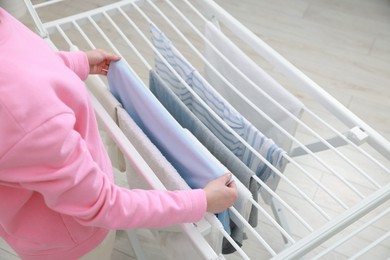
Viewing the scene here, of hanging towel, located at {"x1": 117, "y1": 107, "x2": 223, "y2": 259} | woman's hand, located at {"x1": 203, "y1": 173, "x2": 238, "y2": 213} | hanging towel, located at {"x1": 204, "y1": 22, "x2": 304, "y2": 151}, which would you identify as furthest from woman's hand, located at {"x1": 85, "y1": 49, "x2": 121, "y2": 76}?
woman's hand, located at {"x1": 203, "y1": 173, "x2": 238, "y2": 213}

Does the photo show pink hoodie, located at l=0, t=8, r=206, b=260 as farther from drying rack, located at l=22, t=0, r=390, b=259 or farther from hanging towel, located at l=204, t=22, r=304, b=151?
hanging towel, located at l=204, t=22, r=304, b=151

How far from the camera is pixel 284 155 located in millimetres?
817

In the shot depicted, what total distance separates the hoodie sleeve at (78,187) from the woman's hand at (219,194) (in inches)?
0.6

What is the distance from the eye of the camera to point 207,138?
830mm

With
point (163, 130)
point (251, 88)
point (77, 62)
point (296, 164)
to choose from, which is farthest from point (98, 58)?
point (296, 164)

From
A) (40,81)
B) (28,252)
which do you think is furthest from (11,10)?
(40,81)

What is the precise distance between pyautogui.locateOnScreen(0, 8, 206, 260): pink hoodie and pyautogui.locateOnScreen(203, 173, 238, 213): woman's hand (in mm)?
16

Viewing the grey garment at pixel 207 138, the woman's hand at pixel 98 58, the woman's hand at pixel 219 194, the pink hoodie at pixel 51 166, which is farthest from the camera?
the woman's hand at pixel 98 58

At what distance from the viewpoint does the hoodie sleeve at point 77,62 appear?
86 cm

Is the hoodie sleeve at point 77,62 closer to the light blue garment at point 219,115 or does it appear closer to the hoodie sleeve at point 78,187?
the light blue garment at point 219,115

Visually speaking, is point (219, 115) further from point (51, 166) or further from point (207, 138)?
point (51, 166)

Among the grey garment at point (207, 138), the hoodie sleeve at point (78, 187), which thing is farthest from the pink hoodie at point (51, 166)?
the grey garment at point (207, 138)

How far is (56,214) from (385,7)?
7.59ft

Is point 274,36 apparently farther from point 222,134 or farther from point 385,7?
point 222,134
